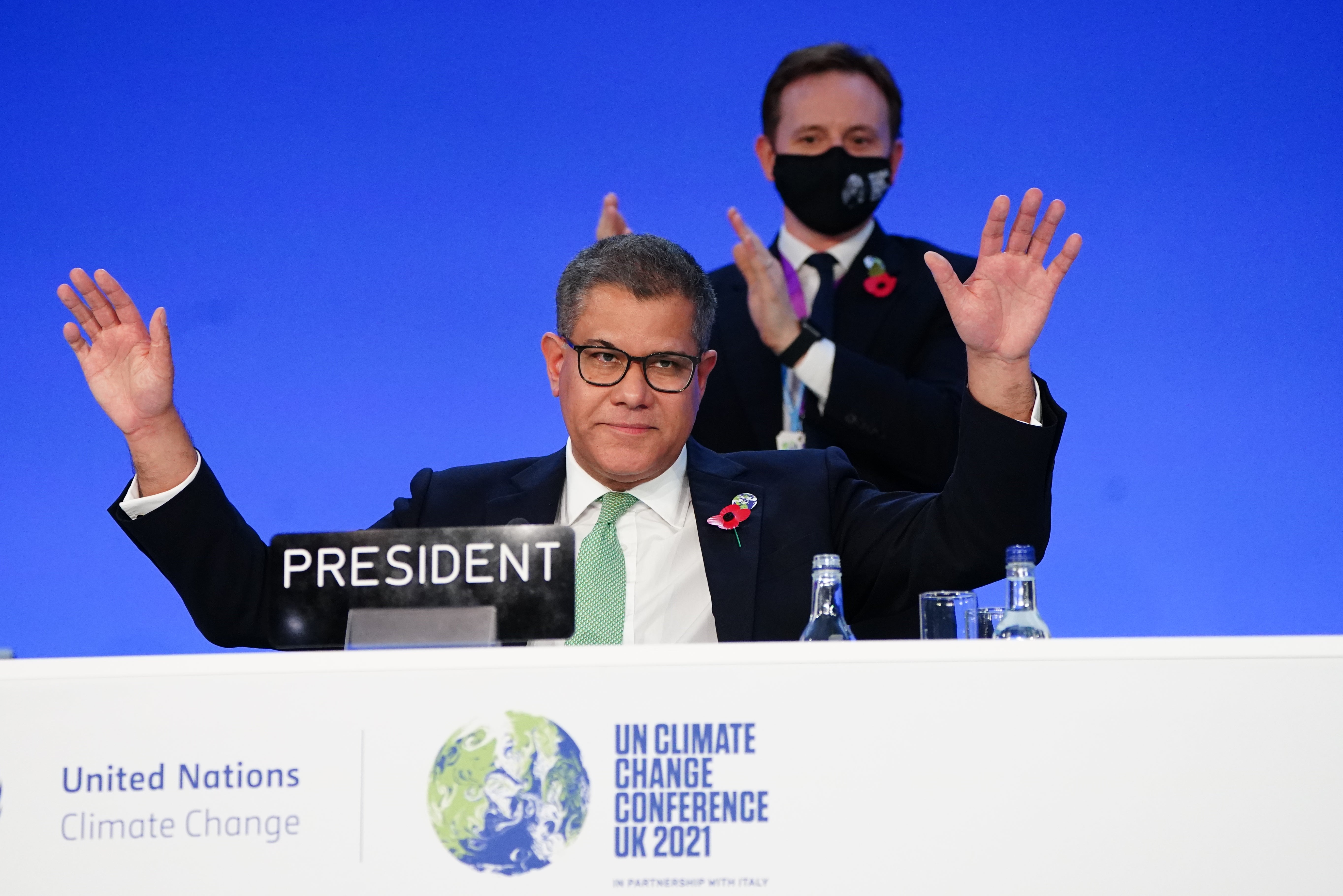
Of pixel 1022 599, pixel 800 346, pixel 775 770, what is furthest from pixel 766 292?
pixel 775 770

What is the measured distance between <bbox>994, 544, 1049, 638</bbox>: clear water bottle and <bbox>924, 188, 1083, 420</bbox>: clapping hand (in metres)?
0.24

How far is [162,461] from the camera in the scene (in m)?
1.84

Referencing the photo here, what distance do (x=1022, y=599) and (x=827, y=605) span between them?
0.23m

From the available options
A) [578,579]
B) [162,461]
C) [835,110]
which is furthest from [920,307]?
[162,461]

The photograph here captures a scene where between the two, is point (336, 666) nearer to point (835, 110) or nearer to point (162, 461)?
point (162, 461)

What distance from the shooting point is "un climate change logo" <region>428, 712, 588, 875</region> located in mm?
1231

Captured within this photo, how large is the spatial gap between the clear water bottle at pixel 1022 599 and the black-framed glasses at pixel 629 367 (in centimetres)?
69

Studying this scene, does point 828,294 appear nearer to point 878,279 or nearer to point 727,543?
point 878,279

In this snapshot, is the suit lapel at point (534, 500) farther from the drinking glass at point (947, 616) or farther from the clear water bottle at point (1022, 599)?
the clear water bottle at point (1022, 599)

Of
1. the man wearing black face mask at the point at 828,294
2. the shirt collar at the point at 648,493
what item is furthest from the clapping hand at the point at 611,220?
the shirt collar at the point at 648,493

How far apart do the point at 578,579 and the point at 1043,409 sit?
0.70m

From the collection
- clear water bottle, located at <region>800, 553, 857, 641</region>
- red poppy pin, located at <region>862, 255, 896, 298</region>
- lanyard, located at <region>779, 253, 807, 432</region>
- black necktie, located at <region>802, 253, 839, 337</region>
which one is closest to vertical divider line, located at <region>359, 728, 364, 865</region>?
clear water bottle, located at <region>800, 553, 857, 641</region>

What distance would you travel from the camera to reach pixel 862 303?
10.2 feet

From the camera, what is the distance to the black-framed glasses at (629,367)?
2.11 meters
